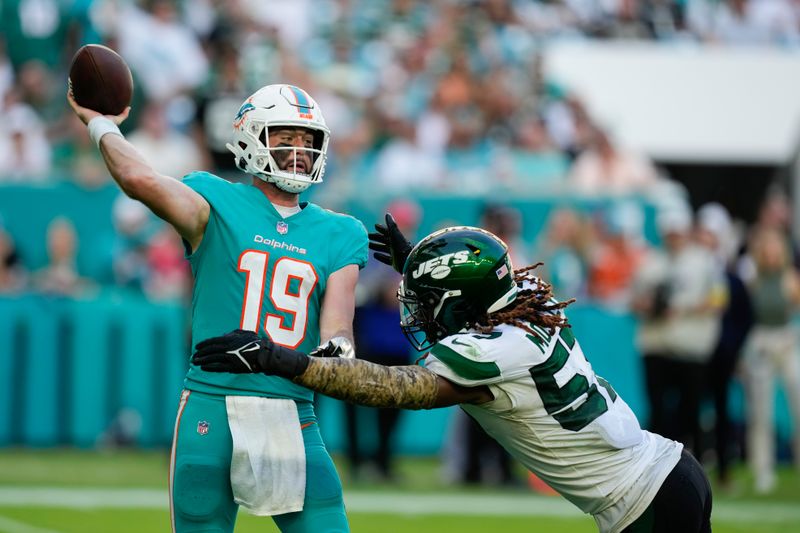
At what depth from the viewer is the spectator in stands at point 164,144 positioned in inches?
469

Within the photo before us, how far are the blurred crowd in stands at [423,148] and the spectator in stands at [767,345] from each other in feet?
0.05

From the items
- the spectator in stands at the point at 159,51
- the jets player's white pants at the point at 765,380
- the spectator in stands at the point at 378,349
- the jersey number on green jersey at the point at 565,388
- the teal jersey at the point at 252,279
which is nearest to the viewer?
the jersey number on green jersey at the point at 565,388

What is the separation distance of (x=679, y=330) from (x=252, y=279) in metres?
6.59

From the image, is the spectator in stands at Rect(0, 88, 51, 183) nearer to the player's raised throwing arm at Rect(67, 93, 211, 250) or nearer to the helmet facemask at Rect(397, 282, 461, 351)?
the player's raised throwing arm at Rect(67, 93, 211, 250)

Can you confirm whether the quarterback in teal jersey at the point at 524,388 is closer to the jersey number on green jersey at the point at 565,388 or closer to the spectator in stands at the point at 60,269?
the jersey number on green jersey at the point at 565,388

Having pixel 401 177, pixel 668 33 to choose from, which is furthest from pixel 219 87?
pixel 668 33

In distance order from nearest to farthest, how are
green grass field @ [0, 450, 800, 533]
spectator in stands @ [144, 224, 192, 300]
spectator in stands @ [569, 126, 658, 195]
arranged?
1. green grass field @ [0, 450, 800, 533]
2. spectator in stands @ [144, 224, 192, 300]
3. spectator in stands @ [569, 126, 658, 195]

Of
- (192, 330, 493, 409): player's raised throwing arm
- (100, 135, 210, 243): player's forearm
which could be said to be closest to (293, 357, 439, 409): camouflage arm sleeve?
(192, 330, 493, 409): player's raised throwing arm

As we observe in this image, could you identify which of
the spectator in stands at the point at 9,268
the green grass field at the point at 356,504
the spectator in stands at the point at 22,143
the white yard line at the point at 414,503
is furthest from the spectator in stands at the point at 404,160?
the white yard line at the point at 414,503

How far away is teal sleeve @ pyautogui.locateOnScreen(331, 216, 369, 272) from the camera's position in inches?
166

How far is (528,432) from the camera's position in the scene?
3.91m

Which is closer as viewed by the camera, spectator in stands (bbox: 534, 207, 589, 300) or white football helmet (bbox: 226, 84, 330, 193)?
white football helmet (bbox: 226, 84, 330, 193)

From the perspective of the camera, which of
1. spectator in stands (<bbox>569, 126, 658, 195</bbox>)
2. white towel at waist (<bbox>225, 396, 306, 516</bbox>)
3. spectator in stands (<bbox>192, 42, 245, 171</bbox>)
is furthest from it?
spectator in stands (<bbox>569, 126, 658, 195</bbox>)

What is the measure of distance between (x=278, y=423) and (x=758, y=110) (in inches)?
545
